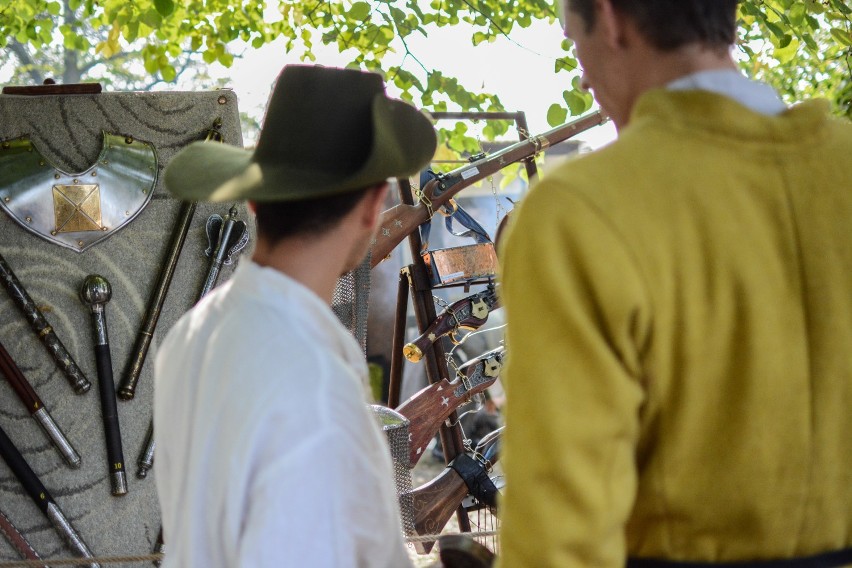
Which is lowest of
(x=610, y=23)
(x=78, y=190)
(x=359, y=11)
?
(x=610, y=23)

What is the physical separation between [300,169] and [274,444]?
1.51 ft

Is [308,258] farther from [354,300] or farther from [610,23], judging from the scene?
[354,300]

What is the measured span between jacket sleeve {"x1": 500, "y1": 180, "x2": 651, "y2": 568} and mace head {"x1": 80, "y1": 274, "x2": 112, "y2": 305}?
2.39 metres

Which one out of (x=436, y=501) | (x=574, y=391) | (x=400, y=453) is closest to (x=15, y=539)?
(x=400, y=453)

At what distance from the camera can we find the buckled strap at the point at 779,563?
129 cm

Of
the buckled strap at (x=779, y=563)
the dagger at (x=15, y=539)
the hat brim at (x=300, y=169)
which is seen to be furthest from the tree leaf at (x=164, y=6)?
the buckled strap at (x=779, y=563)

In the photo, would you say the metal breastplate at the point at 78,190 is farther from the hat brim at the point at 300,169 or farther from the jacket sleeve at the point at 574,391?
the jacket sleeve at the point at 574,391

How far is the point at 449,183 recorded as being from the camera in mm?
3732

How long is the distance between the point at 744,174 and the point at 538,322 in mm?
346

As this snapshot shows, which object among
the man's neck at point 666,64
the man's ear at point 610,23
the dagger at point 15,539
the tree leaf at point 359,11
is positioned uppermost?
the tree leaf at point 359,11

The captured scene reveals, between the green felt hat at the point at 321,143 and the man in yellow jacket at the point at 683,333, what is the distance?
338mm

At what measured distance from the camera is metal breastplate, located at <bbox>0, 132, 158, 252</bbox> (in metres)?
3.28

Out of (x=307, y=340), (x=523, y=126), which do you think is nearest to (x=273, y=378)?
(x=307, y=340)

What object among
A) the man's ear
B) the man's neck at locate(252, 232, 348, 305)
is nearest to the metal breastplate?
the man's neck at locate(252, 232, 348, 305)
